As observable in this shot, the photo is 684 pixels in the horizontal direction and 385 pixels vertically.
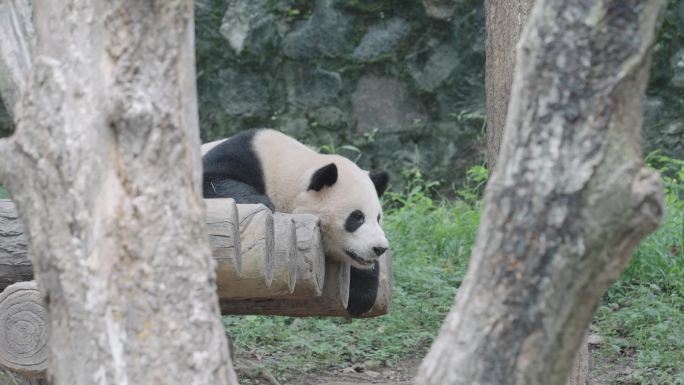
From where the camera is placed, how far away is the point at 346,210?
172 inches

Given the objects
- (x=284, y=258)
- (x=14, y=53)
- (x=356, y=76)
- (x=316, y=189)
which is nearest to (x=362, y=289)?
(x=316, y=189)

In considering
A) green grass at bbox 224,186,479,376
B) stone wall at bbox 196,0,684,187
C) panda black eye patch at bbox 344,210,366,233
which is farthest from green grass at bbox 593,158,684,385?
stone wall at bbox 196,0,684,187

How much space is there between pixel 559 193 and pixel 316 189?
273 cm

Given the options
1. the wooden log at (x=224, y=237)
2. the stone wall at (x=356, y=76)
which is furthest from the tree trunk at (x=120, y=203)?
the stone wall at (x=356, y=76)

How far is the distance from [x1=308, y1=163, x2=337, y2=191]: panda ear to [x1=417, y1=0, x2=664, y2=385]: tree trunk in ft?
8.33

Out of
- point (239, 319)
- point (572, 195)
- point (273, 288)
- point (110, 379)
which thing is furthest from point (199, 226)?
point (239, 319)

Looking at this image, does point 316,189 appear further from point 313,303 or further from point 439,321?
point 439,321

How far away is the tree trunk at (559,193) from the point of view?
174cm

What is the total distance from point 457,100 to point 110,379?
6250mm

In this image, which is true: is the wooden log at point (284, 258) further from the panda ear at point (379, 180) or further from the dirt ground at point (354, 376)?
the dirt ground at point (354, 376)

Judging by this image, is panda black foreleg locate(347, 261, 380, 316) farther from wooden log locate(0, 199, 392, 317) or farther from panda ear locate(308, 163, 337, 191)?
panda ear locate(308, 163, 337, 191)

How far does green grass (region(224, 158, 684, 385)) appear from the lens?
5055 millimetres

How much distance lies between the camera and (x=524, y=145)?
1.79 meters

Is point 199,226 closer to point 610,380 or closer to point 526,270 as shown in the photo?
point 526,270
